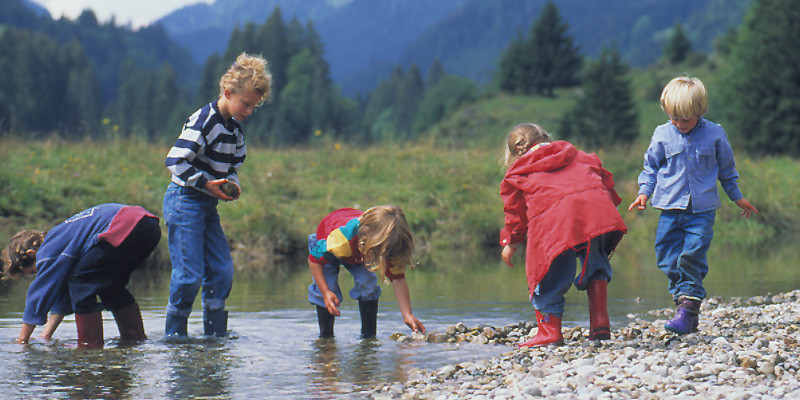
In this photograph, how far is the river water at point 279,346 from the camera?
4.12 metres

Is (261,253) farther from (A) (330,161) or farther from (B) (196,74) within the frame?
(B) (196,74)

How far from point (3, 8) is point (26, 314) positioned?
135557 millimetres

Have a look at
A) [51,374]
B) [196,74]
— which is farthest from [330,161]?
[196,74]

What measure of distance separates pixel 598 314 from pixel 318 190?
1091cm

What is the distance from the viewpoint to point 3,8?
4961 inches

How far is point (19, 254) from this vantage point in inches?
205

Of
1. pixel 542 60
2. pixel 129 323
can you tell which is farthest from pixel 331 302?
pixel 542 60

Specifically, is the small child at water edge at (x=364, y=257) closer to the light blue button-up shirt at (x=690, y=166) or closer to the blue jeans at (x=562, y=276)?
the blue jeans at (x=562, y=276)

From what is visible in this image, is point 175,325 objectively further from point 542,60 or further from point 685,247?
point 542,60

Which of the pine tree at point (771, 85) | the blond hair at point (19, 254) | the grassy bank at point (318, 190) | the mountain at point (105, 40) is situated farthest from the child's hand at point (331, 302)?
the mountain at point (105, 40)

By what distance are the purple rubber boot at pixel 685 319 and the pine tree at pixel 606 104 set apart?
40.6 m

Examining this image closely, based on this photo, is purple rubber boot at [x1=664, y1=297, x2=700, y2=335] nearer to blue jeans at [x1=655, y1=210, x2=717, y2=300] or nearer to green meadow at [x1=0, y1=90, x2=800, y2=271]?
blue jeans at [x1=655, y1=210, x2=717, y2=300]

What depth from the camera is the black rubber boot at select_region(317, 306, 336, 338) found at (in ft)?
18.6

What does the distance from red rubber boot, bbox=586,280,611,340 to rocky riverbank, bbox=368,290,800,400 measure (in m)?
0.10
